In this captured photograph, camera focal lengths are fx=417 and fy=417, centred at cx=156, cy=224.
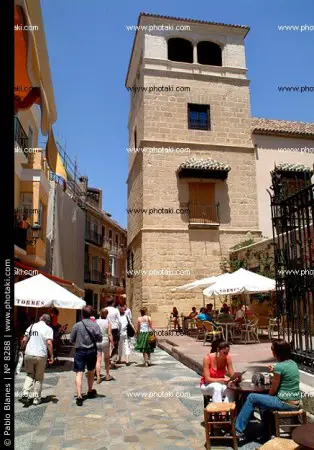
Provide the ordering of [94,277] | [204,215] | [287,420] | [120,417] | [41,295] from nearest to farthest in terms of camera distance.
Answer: [287,420], [120,417], [41,295], [204,215], [94,277]

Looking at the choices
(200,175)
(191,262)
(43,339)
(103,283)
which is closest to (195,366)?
(43,339)

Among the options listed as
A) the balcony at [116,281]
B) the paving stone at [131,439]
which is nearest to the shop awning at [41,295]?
the paving stone at [131,439]

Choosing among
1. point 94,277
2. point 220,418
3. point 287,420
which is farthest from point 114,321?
point 94,277

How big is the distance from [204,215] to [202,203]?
61 cm

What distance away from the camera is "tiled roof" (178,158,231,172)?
19778 millimetres

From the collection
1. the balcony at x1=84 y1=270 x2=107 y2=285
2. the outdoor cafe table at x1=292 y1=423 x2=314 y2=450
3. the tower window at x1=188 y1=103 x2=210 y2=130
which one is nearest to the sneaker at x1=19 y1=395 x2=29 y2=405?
the outdoor cafe table at x1=292 y1=423 x2=314 y2=450

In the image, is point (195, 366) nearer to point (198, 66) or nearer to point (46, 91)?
point (46, 91)

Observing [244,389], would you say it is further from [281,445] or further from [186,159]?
[186,159]

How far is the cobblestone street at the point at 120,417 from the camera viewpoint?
15.9 ft

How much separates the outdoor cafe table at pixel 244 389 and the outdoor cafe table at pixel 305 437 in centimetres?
135

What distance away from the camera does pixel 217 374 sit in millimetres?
5594

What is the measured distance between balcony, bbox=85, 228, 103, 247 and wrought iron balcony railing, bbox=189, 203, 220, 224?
19.6m

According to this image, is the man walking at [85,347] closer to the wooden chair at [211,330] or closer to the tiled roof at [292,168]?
the wooden chair at [211,330]
